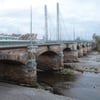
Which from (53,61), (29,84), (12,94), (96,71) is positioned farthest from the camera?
(53,61)

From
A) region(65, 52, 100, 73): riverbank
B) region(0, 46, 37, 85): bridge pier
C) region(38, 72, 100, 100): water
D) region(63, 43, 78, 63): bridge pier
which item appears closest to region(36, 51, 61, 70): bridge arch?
region(65, 52, 100, 73): riverbank

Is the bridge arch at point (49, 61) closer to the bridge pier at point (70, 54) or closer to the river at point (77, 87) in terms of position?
the river at point (77, 87)

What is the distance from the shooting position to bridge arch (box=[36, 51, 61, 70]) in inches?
2105

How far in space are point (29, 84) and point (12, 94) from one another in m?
6.92

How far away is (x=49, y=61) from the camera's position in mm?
54125

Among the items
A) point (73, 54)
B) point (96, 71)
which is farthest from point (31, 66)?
point (73, 54)

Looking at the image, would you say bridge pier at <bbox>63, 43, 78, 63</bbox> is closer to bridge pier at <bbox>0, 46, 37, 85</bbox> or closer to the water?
the water

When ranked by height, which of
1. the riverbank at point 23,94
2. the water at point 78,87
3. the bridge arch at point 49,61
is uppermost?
the bridge arch at point 49,61

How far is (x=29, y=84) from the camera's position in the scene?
33562 mm

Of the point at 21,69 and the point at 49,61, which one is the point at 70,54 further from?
the point at 21,69

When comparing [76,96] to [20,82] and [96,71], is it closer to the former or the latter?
[20,82]

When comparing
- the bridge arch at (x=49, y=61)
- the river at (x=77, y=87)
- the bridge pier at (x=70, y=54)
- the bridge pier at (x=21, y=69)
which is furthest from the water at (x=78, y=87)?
the bridge pier at (x=70, y=54)

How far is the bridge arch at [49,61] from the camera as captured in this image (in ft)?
175

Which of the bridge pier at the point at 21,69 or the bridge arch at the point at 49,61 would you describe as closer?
the bridge pier at the point at 21,69
